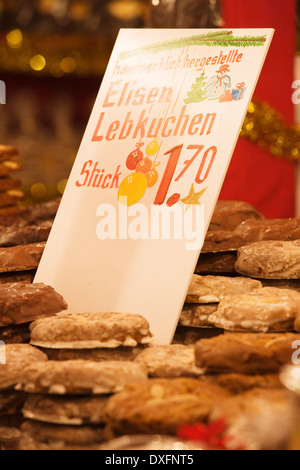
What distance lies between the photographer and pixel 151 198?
2285mm

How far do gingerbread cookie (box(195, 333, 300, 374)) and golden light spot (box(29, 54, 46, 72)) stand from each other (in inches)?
195

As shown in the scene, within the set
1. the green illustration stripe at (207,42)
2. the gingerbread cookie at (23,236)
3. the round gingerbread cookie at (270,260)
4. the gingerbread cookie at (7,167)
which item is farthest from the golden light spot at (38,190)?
the round gingerbread cookie at (270,260)

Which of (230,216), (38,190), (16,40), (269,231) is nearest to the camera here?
(269,231)

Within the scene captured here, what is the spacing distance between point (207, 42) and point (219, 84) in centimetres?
18

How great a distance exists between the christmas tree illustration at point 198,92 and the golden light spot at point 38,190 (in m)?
4.17

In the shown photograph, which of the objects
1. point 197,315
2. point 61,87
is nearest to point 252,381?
point 197,315

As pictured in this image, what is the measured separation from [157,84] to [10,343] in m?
0.98

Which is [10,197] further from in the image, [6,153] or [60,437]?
[60,437]

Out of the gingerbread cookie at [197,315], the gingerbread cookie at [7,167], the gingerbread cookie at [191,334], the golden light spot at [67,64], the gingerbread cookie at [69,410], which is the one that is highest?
the golden light spot at [67,64]

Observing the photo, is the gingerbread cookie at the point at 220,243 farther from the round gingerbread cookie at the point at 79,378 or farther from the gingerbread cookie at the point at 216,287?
the round gingerbread cookie at the point at 79,378

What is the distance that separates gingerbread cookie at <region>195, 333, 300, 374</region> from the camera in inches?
61.9

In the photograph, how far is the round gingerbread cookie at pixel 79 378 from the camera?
158 cm

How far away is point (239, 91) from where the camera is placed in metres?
2.26
